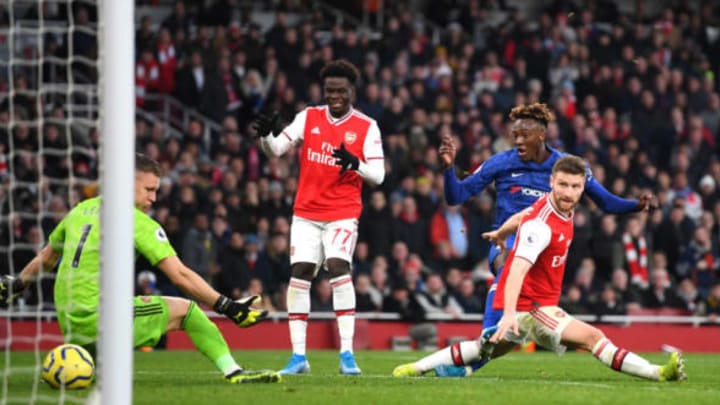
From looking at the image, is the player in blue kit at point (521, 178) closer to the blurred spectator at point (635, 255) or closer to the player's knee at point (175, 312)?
the player's knee at point (175, 312)

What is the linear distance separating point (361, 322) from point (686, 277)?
518cm

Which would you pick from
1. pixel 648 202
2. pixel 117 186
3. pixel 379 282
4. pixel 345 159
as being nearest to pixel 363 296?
pixel 379 282

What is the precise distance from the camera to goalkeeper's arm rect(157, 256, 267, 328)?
823 cm

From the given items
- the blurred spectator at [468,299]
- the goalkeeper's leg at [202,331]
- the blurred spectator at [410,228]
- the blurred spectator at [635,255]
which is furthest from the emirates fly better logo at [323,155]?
the blurred spectator at [635,255]

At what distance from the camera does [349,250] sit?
36.5 ft

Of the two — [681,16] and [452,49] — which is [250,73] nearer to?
[452,49]

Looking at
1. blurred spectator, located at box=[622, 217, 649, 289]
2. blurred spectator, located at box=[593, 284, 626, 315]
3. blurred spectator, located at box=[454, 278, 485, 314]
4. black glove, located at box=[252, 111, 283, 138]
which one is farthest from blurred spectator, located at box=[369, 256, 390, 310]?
black glove, located at box=[252, 111, 283, 138]

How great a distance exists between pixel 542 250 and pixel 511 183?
75.9 inches

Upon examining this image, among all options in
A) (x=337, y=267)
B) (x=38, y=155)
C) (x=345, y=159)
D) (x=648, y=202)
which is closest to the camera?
(x=648, y=202)

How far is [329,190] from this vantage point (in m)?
11.1

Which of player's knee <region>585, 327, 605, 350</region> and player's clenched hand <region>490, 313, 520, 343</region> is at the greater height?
player's clenched hand <region>490, 313, 520, 343</region>

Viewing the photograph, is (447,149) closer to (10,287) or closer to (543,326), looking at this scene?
(543,326)

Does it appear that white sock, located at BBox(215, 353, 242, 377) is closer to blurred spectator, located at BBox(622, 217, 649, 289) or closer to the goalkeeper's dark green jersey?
the goalkeeper's dark green jersey

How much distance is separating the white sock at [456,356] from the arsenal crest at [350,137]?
208cm
